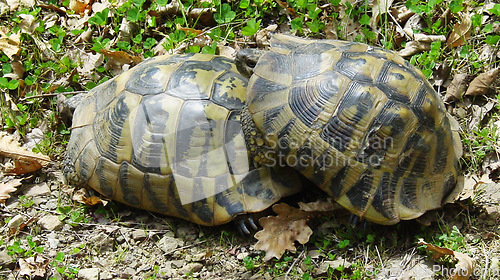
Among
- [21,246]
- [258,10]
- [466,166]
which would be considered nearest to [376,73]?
[466,166]

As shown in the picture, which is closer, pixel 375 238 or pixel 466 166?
pixel 375 238

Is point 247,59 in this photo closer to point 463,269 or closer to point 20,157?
point 463,269

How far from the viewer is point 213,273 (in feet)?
12.5

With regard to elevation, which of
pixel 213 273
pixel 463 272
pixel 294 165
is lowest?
pixel 213 273

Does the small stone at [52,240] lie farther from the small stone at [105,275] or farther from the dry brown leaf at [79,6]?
the dry brown leaf at [79,6]

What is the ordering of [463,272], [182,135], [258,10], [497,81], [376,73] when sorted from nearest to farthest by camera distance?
[463,272]
[376,73]
[182,135]
[497,81]
[258,10]

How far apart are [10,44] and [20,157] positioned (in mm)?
1548

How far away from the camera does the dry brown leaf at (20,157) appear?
183 inches

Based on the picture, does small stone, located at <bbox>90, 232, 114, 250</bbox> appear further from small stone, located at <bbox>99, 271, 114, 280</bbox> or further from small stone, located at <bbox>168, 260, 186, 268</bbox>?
small stone, located at <bbox>168, 260, 186, 268</bbox>

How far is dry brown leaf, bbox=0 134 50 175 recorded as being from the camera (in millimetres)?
4641

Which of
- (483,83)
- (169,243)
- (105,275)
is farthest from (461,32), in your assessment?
(105,275)

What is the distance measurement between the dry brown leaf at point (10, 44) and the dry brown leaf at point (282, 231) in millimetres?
3391

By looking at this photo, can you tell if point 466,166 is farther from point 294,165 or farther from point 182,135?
point 182,135

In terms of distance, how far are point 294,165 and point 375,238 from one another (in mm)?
810
